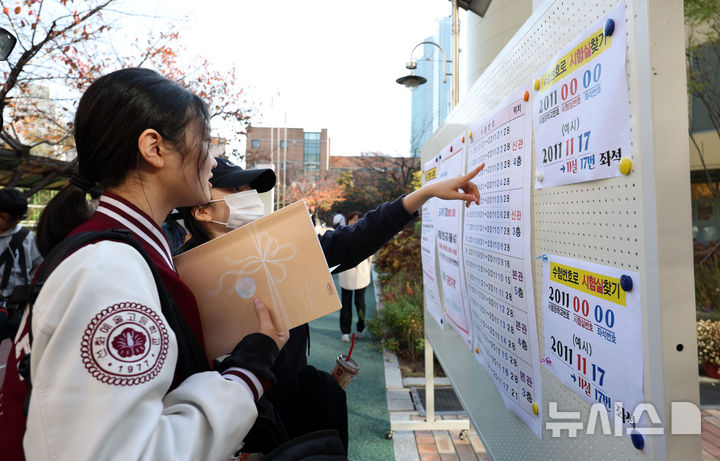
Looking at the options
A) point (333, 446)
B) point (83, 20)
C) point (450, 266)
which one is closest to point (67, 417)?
point (333, 446)

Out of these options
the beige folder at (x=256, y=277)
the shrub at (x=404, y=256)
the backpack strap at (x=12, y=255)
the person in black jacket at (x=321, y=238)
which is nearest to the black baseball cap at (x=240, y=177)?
the person in black jacket at (x=321, y=238)

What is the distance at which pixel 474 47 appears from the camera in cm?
1553

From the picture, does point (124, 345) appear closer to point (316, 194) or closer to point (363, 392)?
point (363, 392)

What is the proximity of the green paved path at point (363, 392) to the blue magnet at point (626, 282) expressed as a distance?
299cm

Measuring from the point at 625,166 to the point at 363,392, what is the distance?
4371 mm

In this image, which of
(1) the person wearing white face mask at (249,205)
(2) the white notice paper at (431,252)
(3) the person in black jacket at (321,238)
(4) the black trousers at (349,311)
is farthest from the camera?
(4) the black trousers at (349,311)

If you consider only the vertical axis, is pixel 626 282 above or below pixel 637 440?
above

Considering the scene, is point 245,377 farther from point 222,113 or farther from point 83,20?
point 222,113

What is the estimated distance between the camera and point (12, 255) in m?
3.85

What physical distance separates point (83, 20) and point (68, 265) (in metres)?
6.14

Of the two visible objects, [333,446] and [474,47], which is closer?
[333,446]

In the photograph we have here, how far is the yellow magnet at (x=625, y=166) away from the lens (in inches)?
36.1

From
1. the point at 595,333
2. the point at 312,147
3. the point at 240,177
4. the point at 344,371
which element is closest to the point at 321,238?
the point at 240,177

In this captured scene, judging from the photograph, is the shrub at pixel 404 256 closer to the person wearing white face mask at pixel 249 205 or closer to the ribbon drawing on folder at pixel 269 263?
the person wearing white face mask at pixel 249 205
